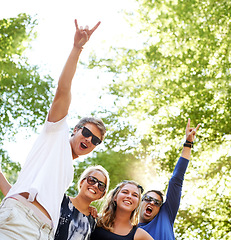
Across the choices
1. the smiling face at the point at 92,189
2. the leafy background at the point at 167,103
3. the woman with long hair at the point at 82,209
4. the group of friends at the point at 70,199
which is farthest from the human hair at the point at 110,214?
the leafy background at the point at 167,103

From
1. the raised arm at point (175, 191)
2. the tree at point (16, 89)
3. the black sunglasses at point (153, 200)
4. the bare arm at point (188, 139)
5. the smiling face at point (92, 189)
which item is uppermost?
the tree at point (16, 89)

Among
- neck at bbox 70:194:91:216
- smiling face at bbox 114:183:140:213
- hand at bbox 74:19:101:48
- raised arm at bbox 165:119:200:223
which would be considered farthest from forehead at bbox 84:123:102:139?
raised arm at bbox 165:119:200:223

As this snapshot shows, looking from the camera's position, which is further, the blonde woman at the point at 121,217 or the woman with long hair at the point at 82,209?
the blonde woman at the point at 121,217

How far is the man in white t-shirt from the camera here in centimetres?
176

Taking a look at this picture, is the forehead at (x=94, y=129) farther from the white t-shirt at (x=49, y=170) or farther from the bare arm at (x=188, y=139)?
the bare arm at (x=188, y=139)

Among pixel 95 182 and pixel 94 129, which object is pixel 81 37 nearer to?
pixel 94 129

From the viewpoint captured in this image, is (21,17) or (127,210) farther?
(21,17)

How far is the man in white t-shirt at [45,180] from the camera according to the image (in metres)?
1.76

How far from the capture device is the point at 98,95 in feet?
38.4

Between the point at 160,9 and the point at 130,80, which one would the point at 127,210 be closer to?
the point at 130,80

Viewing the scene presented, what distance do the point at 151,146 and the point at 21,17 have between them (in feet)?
22.8

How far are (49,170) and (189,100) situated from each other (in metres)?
8.54

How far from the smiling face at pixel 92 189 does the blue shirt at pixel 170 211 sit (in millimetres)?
794

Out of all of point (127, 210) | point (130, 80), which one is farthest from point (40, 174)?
point (130, 80)
